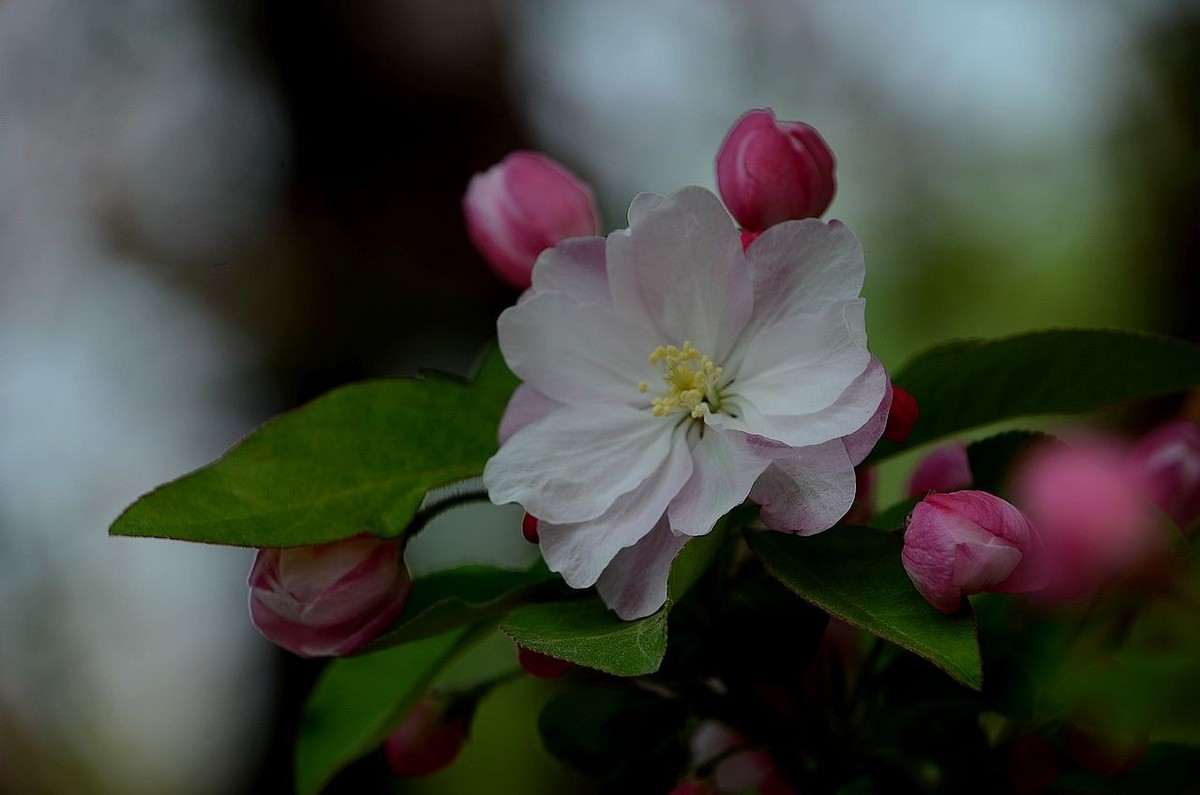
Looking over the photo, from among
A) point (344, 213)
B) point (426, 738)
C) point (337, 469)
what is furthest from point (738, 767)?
point (344, 213)

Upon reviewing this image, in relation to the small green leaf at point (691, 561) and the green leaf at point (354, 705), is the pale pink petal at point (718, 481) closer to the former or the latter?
the small green leaf at point (691, 561)

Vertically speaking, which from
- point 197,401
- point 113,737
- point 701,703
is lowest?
point 113,737

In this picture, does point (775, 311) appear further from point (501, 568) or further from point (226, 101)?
point (226, 101)

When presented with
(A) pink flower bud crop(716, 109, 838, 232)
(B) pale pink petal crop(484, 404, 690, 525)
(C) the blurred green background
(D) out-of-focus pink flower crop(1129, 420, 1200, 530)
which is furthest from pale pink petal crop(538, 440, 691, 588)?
(C) the blurred green background

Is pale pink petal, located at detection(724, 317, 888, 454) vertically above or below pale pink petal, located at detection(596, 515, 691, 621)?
above

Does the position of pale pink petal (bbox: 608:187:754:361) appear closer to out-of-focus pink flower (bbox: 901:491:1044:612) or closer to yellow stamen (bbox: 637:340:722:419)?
yellow stamen (bbox: 637:340:722:419)

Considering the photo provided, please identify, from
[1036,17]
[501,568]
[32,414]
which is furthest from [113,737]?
[1036,17]

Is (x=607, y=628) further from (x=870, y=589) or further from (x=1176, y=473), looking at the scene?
(x=1176, y=473)
